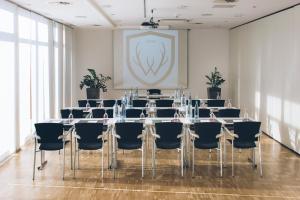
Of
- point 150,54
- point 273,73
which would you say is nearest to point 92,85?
point 150,54

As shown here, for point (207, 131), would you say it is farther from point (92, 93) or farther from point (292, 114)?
point (92, 93)

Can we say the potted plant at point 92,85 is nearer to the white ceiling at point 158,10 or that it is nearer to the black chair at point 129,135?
the white ceiling at point 158,10

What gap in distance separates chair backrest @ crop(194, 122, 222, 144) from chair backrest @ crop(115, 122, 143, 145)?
1010mm

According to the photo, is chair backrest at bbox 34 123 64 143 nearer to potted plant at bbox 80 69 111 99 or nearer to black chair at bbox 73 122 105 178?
black chair at bbox 73 122 105 178

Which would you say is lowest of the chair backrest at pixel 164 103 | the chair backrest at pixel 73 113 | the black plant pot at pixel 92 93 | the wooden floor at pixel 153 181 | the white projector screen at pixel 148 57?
the wooden floor at pixel 153 181

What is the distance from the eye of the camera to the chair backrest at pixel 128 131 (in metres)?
7.60

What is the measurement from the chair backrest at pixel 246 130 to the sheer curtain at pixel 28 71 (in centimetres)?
474

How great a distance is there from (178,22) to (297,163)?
7376mm

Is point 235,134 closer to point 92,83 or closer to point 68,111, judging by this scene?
point 68,111

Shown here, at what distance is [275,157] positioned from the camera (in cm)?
930

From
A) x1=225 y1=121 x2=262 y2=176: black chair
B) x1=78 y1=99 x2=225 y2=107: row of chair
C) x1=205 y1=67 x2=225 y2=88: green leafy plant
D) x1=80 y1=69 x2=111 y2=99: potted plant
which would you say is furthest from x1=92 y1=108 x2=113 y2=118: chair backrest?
x1=205 y1=67 x2=225 y2=88: green leafy plant

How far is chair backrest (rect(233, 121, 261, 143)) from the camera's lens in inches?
303

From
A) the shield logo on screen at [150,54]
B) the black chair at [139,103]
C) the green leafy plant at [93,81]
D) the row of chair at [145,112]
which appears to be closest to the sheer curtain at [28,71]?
the green leafy plant at [93,81]

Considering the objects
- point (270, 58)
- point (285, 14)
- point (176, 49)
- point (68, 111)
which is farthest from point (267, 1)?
point (176, 49)
